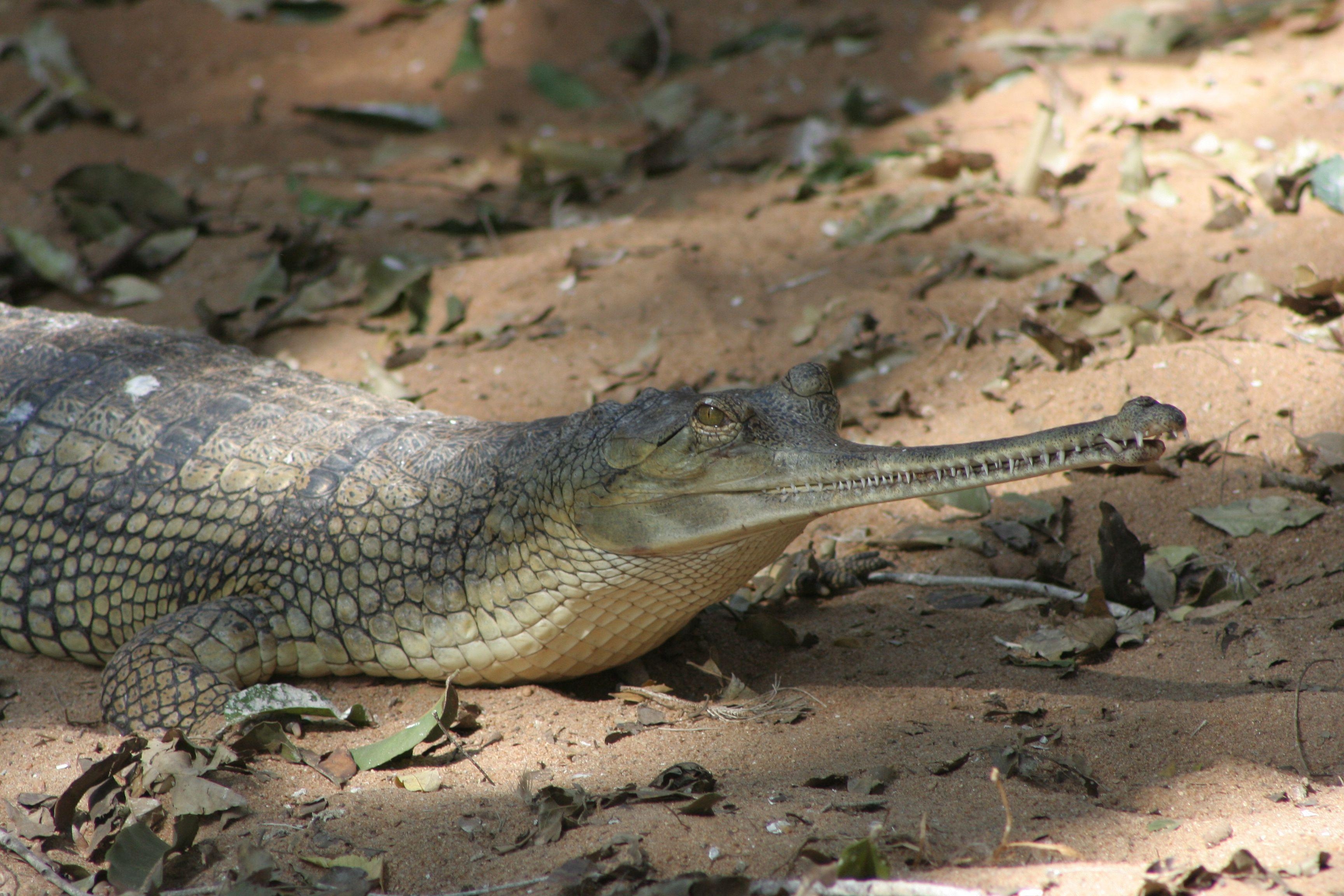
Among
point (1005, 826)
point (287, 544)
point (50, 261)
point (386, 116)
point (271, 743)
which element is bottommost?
point (271, 743)

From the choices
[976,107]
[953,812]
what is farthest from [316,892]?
[976,107]

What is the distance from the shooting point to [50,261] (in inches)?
216

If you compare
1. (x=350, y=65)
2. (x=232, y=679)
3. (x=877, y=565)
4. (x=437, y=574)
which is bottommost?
(x=877, y=565)

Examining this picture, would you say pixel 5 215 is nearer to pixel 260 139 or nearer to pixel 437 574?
pixel 260 139

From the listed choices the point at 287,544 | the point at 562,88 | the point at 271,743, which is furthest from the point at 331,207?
the point at 271,743

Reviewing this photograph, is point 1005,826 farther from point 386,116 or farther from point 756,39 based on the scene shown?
point 756,39

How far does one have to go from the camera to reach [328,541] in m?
3.18

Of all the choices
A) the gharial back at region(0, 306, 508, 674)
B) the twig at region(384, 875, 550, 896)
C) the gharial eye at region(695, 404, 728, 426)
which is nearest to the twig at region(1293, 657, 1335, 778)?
the gharial eye at region(695, 404, 728, 426)

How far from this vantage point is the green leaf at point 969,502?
12.6ft

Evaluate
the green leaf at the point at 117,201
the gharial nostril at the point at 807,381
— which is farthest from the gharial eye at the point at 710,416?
the green leaf at the point at 117,201

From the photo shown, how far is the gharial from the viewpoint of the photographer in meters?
2.68

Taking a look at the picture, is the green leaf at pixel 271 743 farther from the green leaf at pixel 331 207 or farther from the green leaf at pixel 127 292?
→ the green leaf at pixel 331 207

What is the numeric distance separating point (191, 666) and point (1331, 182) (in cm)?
490

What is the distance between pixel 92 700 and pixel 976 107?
568 centimetres
